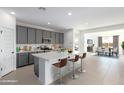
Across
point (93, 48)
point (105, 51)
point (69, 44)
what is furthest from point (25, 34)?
point (93, 48)

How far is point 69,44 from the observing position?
26.2 ft

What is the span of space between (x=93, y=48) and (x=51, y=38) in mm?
8508

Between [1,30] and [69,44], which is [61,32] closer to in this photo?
[69,44]

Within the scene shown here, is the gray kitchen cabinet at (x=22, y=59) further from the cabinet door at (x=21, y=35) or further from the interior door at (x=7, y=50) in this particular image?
the cabinet door at (x=21, y=35)

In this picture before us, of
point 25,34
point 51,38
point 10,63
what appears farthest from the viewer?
point 51,38

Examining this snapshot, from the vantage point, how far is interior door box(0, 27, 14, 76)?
3771mm

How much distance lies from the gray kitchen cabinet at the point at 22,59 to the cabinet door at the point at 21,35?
743 mm

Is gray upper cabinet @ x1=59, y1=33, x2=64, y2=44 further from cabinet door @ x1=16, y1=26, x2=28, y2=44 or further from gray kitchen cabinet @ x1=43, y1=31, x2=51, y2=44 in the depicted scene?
cabinet door @ x1=16, y1=26, x2=28, y2=44

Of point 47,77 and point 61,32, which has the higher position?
point 61,32

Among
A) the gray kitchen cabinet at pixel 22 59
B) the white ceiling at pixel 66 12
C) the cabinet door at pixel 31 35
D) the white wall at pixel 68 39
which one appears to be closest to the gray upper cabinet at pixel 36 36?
the cabinet door at pixel 31 35

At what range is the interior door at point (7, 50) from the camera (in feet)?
12.4

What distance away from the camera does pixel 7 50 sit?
4020 millimetres

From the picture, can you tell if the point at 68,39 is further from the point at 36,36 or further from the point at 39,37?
the point at 36,36

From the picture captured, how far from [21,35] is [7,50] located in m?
1.50
